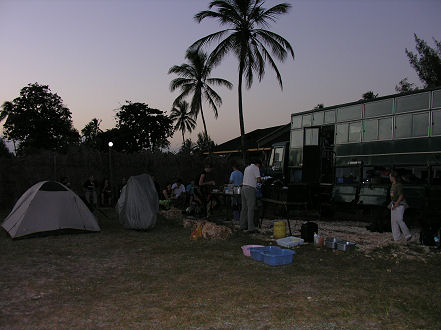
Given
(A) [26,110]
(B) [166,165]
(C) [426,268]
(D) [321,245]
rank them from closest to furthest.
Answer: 1. (C) [426,268]
2. (D) [321,245]
3. (B) [166,165]
4. (A) [26,110]

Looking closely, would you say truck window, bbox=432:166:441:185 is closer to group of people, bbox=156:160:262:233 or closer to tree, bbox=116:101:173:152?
group of people, bbox=156:160:262:233

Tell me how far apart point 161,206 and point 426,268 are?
10.2 metres

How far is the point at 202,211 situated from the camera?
1313 cm

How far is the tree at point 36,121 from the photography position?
1631 inches

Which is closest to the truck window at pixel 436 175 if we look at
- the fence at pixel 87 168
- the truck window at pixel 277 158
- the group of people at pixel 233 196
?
the group of people at pixel 233 196

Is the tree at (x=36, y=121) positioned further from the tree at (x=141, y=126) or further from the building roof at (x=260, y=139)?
the building roof at (x=260, y=139)

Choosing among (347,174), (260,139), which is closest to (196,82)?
(260,139)

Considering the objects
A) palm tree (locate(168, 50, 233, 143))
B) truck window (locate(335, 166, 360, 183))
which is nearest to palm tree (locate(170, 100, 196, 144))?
palm tree (locate(168, 50, 233, 143))

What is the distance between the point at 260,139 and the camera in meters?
29.7

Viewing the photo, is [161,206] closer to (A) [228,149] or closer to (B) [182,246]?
(B) [182,246]

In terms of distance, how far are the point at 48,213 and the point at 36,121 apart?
3625 cm

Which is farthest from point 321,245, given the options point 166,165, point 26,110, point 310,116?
point 26,110

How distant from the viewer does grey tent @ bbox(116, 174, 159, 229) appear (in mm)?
10328

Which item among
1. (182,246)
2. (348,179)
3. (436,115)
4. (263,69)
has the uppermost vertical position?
(263,69)
